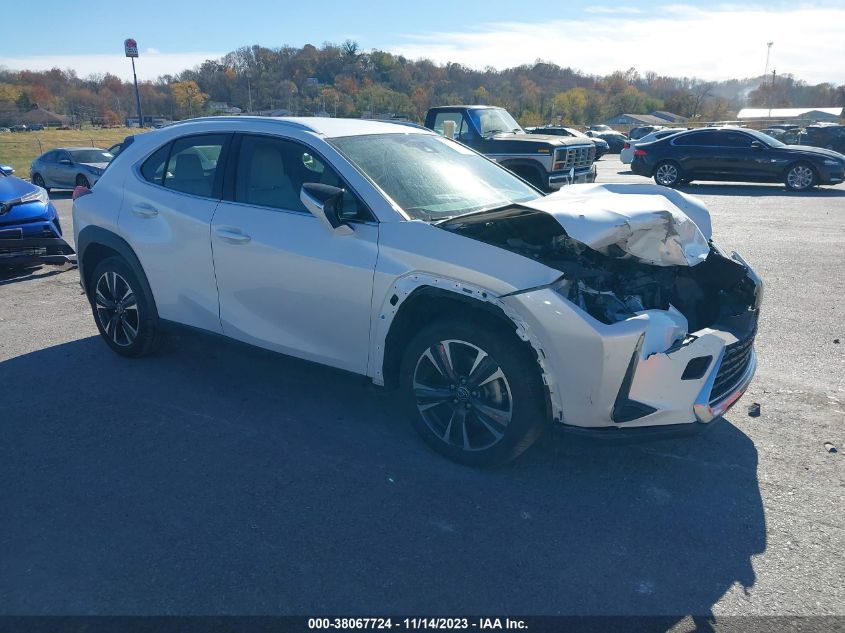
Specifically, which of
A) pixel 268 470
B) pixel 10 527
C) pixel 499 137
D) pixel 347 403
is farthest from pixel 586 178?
pixel 10 527

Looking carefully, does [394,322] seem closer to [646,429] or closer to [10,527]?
[646,429]

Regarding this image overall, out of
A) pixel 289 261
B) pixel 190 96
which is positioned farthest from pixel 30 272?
pixel 190 96

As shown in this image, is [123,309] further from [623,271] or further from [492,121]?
[492,121]

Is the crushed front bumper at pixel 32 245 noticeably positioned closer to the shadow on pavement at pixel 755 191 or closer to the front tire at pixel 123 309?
the front tire at pixel 123 309

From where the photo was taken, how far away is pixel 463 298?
3.55m

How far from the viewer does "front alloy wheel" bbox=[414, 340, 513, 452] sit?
360cm

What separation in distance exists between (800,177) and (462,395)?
1701 cm

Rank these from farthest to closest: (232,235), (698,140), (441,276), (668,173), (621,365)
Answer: (668,173)
(698,140)
(232,235)
(441,276)
(621,365)

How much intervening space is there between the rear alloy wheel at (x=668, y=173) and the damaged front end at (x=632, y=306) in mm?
15587

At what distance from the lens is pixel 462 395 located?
3.72 meters

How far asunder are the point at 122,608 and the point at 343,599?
90 cm

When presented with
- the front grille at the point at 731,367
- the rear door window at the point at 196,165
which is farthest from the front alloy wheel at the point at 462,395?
the rear door window at the point at 196,165

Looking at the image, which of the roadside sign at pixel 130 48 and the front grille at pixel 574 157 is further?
the roadside sign at pixel 130 48

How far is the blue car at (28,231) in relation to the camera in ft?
26.4
